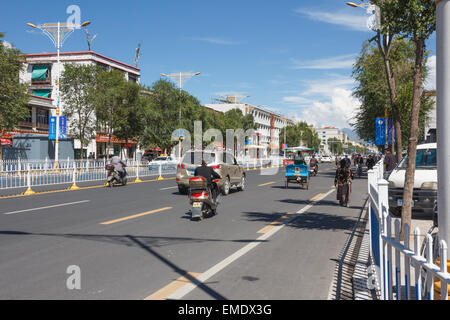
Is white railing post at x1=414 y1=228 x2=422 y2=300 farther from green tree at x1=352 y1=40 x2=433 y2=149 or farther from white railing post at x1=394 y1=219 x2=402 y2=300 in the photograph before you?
green tree at x1=352 y1=40 x2=433 y2=149

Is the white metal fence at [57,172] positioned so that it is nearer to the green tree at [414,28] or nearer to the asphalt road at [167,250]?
the asphalt road at [167,250]

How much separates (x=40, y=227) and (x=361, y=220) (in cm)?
800

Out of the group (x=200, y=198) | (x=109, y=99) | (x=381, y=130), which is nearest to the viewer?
(x=200, y=198)

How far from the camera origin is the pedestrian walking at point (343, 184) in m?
13.9

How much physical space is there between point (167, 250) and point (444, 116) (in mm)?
5119

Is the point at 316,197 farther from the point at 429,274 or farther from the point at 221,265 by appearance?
the point at 429,274

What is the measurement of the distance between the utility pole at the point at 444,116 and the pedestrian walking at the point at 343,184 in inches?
423

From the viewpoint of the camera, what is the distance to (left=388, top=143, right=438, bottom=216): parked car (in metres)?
11.4

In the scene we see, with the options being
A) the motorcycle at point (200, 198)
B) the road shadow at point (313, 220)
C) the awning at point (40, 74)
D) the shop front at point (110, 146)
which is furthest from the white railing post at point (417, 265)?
the awning at point (40, 74)

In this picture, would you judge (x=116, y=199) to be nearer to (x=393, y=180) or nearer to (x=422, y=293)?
(x=393, y=180)

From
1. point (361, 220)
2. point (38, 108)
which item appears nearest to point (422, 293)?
point (361, 220)

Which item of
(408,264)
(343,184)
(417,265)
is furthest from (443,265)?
(343,184)

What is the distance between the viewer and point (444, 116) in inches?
131

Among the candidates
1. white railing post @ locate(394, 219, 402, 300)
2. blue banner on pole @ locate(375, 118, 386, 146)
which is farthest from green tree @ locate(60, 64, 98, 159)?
white railing post @ locate(394, 219, 402, 300)
